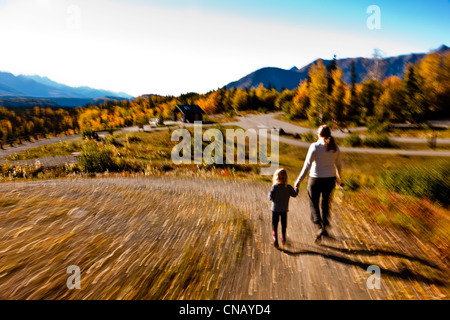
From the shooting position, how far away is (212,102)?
75.9 meters

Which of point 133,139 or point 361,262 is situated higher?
point 133,139

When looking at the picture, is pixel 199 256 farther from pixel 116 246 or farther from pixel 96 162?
pixel 96 162

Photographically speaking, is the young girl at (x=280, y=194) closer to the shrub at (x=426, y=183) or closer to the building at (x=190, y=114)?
the shrub at (x=426, y=183)

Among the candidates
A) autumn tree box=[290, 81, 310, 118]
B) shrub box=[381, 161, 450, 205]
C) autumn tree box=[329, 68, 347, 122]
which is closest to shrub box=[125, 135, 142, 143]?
shrub box=[381, 161, 450, 205]

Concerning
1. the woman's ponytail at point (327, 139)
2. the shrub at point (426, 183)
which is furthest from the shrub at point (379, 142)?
the woman's ponytail at point (327, 139)

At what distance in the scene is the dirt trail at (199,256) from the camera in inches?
127

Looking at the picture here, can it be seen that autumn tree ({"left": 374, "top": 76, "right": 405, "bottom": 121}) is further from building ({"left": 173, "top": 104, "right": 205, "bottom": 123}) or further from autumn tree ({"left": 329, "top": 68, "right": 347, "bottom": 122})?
building ({"left": 173, "top": 104, "right": 205, "bottom": 123})

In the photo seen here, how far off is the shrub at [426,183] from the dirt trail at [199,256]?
107 inches

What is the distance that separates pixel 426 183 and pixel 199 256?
23.5 feet

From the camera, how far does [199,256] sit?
4137 millimetres

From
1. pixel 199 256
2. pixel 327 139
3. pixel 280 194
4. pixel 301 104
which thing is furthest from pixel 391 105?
pixel 199 256

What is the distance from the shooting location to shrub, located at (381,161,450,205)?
6.39 m
